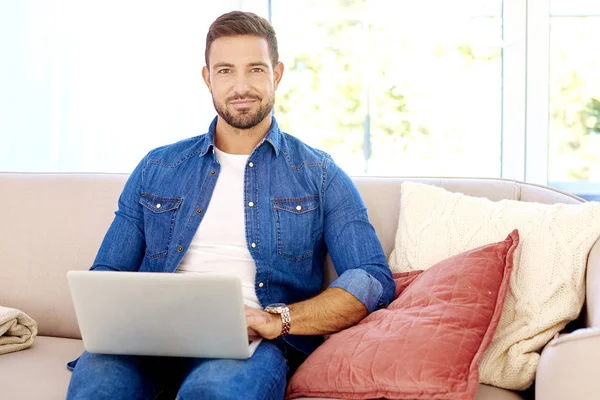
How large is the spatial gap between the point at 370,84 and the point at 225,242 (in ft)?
5.50

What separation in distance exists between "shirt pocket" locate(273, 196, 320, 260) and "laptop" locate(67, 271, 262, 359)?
0.37 metres

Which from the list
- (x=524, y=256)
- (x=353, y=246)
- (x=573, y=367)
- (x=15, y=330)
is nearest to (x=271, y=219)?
(x=353, y=246)

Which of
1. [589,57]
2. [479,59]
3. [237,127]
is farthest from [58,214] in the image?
[589,57]

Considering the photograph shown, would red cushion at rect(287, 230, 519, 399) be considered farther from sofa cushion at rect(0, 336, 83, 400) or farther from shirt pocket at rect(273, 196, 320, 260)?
sofa cushion at rect(0, 336, 83, 400)

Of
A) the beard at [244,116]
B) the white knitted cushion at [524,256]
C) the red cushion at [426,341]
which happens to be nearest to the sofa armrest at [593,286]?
the white knitted cushion at [524,256]

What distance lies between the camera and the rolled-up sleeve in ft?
5.67

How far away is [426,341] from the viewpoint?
1.47m

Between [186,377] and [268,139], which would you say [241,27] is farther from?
[186,377]

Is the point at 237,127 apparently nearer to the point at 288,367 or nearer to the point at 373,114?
the point at 288,367

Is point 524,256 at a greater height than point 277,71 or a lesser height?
lesser

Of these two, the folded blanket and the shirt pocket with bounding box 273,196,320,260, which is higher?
the shirt pocket with bounding box 273,196,320,260

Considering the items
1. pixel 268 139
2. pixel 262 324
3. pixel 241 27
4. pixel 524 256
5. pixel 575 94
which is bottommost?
pixel 262 324

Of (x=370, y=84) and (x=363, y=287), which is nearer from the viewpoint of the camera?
(x=363, y=287)

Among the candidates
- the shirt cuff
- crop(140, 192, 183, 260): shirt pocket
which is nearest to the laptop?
the shirt cuff
